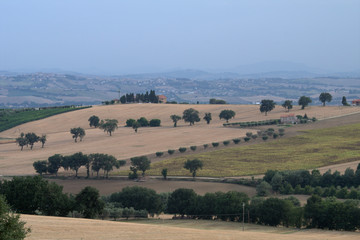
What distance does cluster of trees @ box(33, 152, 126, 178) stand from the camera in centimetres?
8631

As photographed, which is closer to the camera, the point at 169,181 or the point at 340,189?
the point at 340,189

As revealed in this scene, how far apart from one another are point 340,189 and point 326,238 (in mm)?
27342

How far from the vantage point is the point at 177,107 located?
541ft

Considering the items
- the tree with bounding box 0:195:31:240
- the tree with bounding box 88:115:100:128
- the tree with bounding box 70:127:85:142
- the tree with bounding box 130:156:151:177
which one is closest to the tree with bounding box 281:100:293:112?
the tree with bounding box 88:115:100:128

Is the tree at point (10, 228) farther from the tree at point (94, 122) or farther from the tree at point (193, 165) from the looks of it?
the tree at point (94, 122)

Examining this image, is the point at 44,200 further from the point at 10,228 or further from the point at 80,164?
the point at 80,164

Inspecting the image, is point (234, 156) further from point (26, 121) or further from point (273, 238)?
point (26, 121)

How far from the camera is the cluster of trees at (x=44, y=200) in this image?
168 feet

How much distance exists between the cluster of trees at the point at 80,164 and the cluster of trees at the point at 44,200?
32757mm

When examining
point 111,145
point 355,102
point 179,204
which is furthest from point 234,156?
point 355,102

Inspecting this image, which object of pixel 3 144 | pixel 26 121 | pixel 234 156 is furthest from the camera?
pixel 26 121

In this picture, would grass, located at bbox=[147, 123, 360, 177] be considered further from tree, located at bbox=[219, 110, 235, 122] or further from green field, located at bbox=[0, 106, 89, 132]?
green field, located at bbox=[0, 106, 89, 132]

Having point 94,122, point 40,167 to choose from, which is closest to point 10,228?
point 40,167

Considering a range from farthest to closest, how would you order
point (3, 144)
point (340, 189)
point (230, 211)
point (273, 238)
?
point (3, 144), point (340, 189), point (230, 211), point (273, 238)
